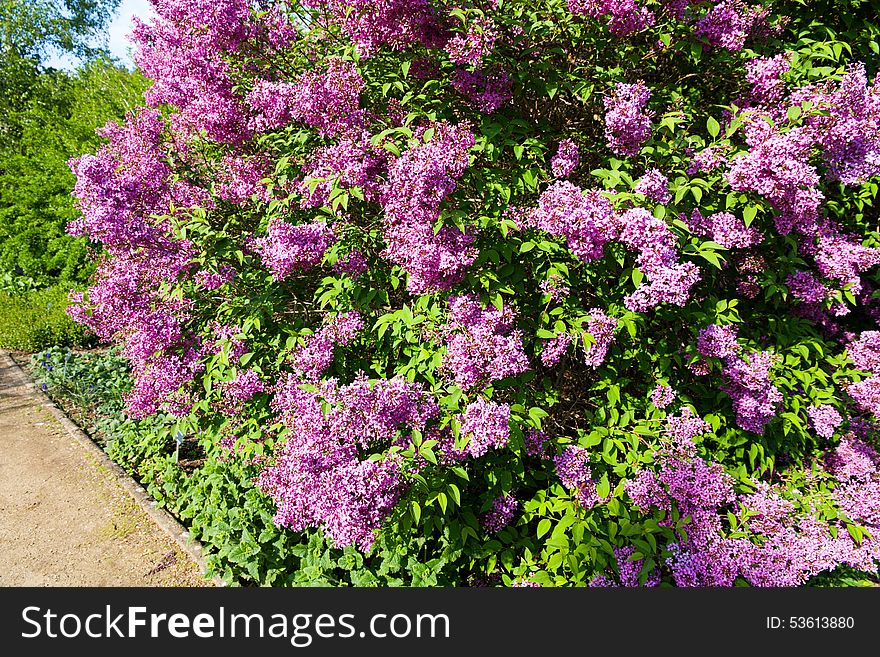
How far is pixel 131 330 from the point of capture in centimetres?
381

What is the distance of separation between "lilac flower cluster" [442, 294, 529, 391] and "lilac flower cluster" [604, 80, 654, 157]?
45.1 inches

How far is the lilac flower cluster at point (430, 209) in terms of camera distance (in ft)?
8.81

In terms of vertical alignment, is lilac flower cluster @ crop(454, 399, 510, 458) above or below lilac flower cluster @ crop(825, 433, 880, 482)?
above

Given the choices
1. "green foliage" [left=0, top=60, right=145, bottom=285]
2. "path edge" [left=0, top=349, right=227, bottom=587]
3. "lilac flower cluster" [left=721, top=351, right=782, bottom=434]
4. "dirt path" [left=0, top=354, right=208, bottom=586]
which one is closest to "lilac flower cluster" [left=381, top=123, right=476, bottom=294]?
"lilac flower cluster" [left=721, top=351, right=782, bottom=434]

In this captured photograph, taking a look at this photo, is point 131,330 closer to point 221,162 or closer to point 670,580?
point 221,162

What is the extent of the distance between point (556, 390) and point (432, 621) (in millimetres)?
1475

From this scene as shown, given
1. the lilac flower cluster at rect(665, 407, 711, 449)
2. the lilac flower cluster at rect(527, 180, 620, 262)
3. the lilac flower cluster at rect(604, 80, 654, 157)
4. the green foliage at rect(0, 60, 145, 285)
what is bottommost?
the lilac flower cluster at rect(665, 407, 711, 449)

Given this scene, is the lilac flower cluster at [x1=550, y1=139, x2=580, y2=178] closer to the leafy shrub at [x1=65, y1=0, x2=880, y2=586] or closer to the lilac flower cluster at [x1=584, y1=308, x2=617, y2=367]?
the leafy shrub at [x1=65, y1=0, x2=880, y2=586]

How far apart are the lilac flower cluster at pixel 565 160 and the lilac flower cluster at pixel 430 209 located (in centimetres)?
54

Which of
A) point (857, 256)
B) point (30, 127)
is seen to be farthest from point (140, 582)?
point (30, 127)

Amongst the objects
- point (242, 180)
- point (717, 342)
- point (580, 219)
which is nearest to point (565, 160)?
point (580, 219)

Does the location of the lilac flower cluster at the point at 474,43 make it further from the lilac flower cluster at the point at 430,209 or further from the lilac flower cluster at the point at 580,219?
the lilac flower cluster at the point at 580,219

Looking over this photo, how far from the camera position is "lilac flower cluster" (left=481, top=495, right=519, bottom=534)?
320cm

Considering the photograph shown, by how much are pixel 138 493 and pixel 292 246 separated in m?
3.26
